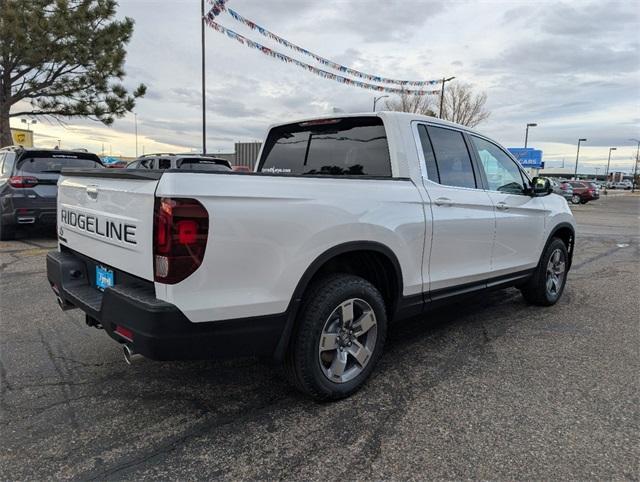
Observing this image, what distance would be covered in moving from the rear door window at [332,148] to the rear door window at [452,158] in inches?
18.9

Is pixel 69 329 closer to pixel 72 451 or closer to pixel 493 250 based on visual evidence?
pixel 72 451

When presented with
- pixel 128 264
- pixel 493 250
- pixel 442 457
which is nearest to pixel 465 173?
pixel 493 250

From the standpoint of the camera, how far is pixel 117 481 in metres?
2.18

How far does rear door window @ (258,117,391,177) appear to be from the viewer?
11.6 feet

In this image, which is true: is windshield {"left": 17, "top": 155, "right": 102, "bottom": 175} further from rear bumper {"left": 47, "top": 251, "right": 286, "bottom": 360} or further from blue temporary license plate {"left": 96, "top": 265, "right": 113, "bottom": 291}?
rear bumper {"left": 47, "top": 251, "right": 286, "bottom": 360}

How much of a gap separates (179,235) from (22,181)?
7312mm

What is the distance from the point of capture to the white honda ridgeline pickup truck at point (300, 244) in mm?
2268

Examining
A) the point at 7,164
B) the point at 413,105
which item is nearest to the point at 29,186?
the point at 7,164

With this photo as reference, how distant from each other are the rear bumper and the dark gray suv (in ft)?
21.0

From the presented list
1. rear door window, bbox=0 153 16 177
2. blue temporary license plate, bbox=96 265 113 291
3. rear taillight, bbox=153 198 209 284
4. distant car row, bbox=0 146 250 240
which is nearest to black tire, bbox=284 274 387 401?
rear taillight, bbox=153 198 209 284

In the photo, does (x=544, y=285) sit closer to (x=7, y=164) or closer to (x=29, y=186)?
(x=29, y=186)

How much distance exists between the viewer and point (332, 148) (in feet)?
12.5

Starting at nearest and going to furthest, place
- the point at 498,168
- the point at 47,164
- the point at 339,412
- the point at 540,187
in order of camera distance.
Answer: the point at 339,412 → the point at 498,168 → the point at 540,187 → the point at 47,164

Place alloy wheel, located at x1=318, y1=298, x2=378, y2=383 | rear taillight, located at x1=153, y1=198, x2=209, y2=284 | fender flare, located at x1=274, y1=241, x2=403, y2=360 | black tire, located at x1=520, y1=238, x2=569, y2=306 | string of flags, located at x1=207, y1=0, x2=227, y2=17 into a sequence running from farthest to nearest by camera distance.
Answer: string of flags, located at x1=207, y1=0, x2=227, y2=17, black tire, located at x1=520, y1=238, x2=569, y2=306, alloy wheel, located at x1=318, y1=298, x2=378, y2=383, fender flare, located at x1=274, y1=241, x2=403, y2=360, rear taillight, located at x1=153, y1=198, x2=209, y2=284
